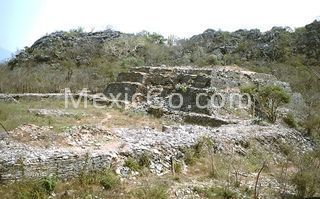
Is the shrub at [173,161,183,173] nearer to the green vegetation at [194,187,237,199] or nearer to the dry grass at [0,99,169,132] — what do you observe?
the green vegetation at [194,187,237,199]

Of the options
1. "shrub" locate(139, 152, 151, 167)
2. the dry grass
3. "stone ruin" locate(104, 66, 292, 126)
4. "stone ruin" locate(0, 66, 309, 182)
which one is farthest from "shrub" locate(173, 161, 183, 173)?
"stone ruin" locate(104, 66, 292, 126)

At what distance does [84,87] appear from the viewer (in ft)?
90.8

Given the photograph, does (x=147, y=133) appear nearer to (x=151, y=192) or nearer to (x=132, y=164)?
(x=132, y=164)

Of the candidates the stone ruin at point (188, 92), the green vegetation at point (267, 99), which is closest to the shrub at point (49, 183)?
the stone ruin at point (188, 92)

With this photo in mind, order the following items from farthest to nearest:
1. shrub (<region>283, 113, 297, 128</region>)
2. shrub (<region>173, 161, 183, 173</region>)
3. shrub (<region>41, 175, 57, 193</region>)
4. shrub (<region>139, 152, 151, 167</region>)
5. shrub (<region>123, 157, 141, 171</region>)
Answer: shrub (<region>283, 113, 297, 128</region>), shrub (<region>173, 161, 183, 173</region>), shrub (<region>139, 152, 151, 167</region>), shrub (<region>123, 157, 141, 171</region>), shrub (<region>41, 175, 57, 193</region>)

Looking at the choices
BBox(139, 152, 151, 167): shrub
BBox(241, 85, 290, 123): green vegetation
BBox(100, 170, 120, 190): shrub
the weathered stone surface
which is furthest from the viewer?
the weathered stone surface

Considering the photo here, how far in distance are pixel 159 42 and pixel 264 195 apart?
31375mm

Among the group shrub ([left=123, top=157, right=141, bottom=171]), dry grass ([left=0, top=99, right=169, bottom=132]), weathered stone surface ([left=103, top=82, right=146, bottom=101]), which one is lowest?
shrub ([left=123, top=157, right=141, bottom=171])

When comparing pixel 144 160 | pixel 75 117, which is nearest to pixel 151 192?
pixel 144 160

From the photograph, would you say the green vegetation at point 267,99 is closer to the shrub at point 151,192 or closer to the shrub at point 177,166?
the shrub at point 177,166

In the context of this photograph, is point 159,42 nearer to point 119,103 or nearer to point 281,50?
point 281,50

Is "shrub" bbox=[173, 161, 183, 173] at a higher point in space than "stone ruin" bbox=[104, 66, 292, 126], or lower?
lower

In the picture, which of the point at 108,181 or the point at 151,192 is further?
the point at 108,181

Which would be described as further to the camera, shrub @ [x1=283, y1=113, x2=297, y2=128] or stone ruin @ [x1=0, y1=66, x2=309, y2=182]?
shrub @ [x1=283, y1=113, x2=297, y2=128]
